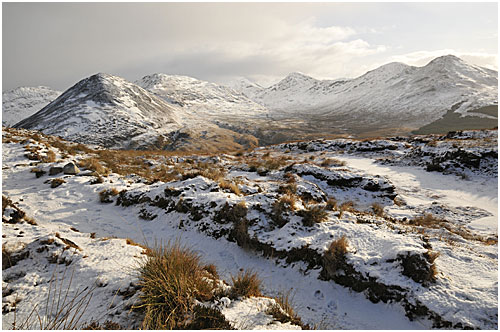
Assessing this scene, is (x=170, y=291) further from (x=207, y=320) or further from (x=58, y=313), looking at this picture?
(x=58, y=313)

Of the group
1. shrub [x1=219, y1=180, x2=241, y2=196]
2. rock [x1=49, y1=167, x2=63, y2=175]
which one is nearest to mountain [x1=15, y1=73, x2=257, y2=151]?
rock [x1=49, y1=167, x2=63, y2=175]

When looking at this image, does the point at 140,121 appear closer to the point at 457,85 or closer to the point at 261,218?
the point at 261,218

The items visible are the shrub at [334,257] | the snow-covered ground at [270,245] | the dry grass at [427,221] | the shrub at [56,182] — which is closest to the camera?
the snow-covered ground at [270,245]

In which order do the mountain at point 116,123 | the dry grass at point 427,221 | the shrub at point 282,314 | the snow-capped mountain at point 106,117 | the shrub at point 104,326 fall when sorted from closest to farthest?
the shrub at point 104,326 → the shrub at point 282,314 → the dry grass at point 427,221 → the snow-capped mountain at point 106,117 → the mountain at point 116,123

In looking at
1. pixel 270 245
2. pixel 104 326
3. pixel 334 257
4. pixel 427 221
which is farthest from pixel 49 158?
pixel 427 221

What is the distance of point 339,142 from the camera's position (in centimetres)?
2892

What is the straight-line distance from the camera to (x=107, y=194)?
32.4 ft

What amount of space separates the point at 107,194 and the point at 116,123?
71455 mm

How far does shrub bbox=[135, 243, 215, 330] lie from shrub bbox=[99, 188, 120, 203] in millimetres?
7282

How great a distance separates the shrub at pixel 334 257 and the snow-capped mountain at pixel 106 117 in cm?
6615

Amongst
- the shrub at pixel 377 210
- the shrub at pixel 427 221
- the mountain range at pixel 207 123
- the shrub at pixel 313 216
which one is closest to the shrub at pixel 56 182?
the shrub at pixel 313 216

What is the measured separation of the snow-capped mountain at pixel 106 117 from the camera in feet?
207

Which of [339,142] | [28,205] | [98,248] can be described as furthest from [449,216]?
[339,142]

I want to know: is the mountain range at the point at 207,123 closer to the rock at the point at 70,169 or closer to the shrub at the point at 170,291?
the rock at the point at 70,169
